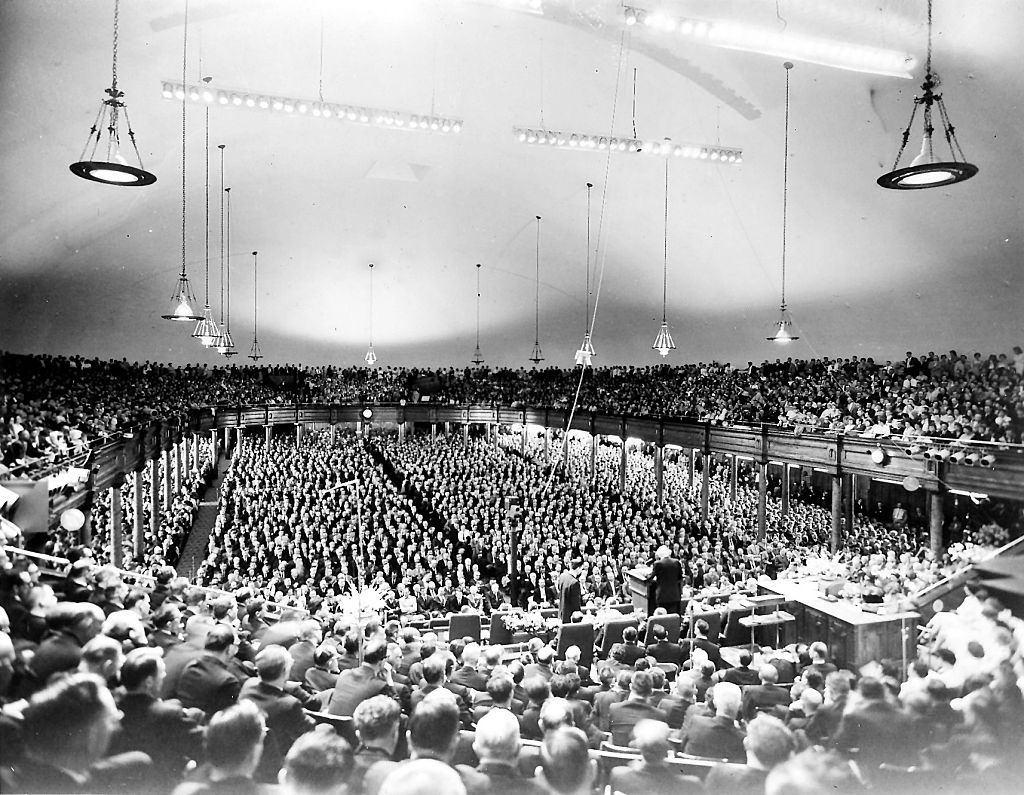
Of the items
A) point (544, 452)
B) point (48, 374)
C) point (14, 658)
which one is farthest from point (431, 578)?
point (544, 452)

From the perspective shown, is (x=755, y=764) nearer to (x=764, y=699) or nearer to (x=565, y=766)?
(x=764, y=699)

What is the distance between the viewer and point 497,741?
3.51 meters

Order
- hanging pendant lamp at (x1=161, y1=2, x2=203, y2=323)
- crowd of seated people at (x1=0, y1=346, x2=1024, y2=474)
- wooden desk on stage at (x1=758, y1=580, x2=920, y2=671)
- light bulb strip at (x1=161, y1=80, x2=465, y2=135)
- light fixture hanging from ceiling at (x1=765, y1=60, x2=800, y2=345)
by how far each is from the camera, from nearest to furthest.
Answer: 1. wooden desk on stage at (x1=758, y1=580, x2=920, y2=671)
2. light bulb strip at (x1=161, y1=80, x2=465, y2=135)
3. hanging pendant lamp at (x1=161, y1=2, x2=203, y2=323)
4. light fixture hanging from ceiling at (x1=765, y1=60, x2=800, y2=345)
5. crowd of seated people at (x1=0, y1=346, x2=1024, y2=474)

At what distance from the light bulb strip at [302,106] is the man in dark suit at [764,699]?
22.1 ft

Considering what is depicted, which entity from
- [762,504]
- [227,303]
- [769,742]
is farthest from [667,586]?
[227,303]

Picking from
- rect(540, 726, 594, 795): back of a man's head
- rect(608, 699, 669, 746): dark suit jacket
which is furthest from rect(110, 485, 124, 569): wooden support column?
rect(540, 726, 594, 795): back of a man's head

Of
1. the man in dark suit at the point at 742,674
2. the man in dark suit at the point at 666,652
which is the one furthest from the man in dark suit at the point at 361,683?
the man in dark suit at the point at 666,652

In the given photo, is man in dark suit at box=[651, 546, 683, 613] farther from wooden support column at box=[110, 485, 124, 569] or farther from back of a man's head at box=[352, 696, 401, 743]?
wooden support column at box=[110, 485, 124, 569]

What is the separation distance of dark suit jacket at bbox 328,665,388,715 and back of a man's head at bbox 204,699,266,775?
1.83 ft

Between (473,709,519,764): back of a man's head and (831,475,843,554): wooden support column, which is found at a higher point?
(473,709,519,764): back of a man's head

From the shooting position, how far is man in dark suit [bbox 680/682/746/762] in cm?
376

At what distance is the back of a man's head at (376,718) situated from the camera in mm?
3501

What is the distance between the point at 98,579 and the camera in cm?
517

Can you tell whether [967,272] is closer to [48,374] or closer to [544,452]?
[48,374]
